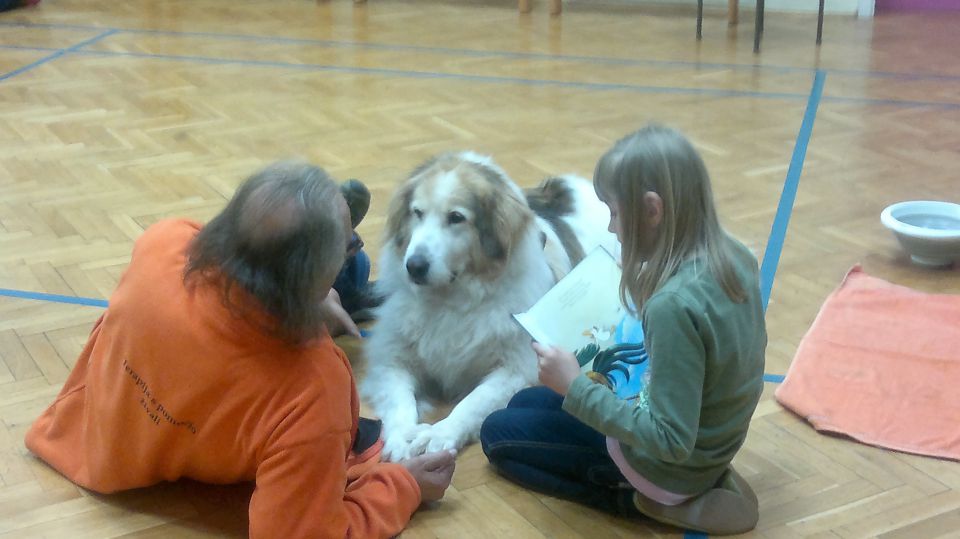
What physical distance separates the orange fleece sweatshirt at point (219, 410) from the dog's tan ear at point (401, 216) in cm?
68

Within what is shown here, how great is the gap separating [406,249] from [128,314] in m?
0.85

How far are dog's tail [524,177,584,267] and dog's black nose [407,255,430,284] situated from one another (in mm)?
473

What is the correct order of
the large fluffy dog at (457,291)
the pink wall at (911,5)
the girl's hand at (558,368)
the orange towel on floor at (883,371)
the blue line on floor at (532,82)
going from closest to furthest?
1. the girl's hand at (558,368)
2. the orange towel on floor at (883,371)
3. the large fluffy dog at (457,291)
4. the blue line on floor at (532,82)
5. the pink wall at (911,5)

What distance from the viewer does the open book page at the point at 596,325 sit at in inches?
91.7

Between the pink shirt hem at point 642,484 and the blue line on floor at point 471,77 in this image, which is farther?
the blue line on floor at point 471,77

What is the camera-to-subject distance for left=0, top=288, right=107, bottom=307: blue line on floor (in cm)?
326

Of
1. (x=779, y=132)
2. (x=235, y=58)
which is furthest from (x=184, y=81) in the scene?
(x=779, y=132)

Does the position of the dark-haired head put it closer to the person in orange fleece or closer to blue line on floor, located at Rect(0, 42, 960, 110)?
the person in orange fleece

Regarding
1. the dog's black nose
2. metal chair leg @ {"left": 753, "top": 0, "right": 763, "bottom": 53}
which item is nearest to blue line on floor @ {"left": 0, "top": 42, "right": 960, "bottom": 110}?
metal chair leg @ {"left": 753, "top": 0, "right": 763, "bottom": 53}

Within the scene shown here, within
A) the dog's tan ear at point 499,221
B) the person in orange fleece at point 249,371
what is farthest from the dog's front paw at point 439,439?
Result: the dog's tan ear at point 499,221

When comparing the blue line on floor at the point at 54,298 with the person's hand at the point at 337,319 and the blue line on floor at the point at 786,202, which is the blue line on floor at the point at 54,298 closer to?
the person's hand at the point at 337,319

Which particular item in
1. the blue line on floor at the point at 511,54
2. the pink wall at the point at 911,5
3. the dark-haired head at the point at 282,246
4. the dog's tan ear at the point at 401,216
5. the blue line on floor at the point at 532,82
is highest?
the dark-haired head at the point at 282,246

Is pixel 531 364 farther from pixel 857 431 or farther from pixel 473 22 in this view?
pixel 473 22

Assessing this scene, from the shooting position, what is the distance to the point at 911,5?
25.7 feet
